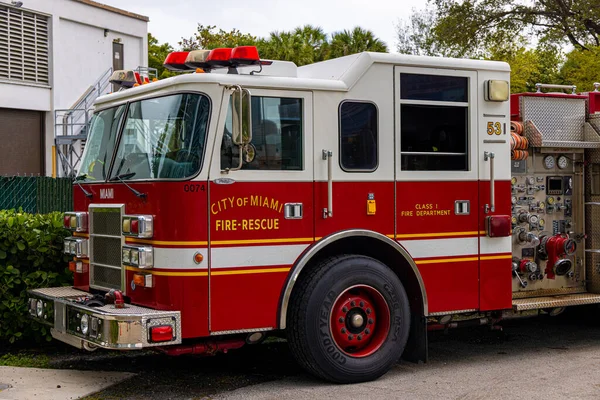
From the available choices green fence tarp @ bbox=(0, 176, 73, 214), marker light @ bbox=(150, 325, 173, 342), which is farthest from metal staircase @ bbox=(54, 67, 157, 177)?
marker light @ bbox=(150, 325, 173, 342)

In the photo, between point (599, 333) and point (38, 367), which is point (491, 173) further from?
point (38, 367)

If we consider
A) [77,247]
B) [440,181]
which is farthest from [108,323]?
[440,181]

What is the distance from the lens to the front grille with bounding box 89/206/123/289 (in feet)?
23.0

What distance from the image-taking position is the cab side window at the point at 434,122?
24.1ft

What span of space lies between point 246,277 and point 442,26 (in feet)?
59.1

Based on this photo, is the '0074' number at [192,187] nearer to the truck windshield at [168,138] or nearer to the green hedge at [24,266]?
the truck windshield at [168,138]

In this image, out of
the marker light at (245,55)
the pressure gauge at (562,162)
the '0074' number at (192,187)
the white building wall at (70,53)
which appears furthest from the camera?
the white building wall at (70,53)

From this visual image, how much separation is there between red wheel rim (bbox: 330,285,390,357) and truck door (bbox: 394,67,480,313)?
1.63 feet

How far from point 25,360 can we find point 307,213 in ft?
10.6

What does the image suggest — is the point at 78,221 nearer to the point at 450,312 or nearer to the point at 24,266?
the point at 24,266

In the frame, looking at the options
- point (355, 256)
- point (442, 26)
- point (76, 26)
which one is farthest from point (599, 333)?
point (76, 26)

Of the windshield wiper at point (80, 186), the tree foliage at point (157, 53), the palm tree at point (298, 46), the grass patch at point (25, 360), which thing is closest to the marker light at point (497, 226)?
the windshield wiper at point (80, 186)

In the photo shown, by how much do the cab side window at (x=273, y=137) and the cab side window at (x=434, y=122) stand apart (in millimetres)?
1032

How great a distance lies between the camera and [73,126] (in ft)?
80.0
